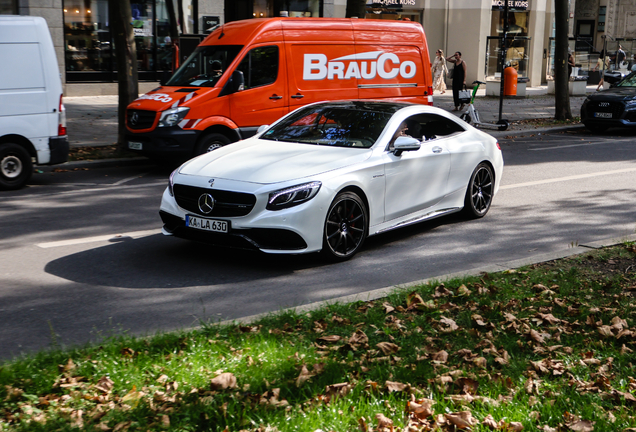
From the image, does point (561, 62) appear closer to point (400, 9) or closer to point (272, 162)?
point (400, 9)

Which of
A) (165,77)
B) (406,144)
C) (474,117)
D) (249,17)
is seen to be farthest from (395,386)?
(249,17)

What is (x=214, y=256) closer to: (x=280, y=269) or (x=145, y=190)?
(x=280, y=269)

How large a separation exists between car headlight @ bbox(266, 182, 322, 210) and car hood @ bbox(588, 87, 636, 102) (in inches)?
589

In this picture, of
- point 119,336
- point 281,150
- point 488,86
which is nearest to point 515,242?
point 281,150

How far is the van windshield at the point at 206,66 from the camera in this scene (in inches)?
507

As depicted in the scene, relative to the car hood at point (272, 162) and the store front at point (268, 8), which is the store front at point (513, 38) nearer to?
the store front at point (268, 8)

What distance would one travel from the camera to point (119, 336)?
4.97 meters

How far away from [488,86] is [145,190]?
72.5 ft

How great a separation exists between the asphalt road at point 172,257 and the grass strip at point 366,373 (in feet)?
2.30

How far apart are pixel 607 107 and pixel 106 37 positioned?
16.5 metres

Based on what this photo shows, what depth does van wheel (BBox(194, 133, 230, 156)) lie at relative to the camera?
41.1 feet

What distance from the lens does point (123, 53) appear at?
14516 millimetres

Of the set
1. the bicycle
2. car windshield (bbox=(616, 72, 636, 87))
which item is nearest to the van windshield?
the bicycle

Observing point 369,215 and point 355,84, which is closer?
point 369,215
